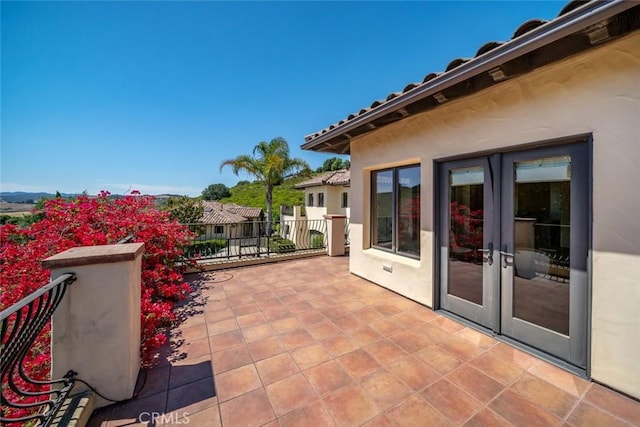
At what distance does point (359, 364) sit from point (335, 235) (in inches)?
209

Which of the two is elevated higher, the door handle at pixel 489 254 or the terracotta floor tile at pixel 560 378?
the door handle at pixel 489 254

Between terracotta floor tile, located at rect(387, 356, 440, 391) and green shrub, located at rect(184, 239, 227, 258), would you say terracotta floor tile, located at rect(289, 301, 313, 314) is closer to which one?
terracotta floor tile, located at rect(387, 356, 440, 391)

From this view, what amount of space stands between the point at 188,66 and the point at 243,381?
9.74 metres

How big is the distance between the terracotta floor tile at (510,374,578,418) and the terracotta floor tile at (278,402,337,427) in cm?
181

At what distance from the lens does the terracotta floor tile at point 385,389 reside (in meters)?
2.12

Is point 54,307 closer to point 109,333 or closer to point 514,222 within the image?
point 109,333

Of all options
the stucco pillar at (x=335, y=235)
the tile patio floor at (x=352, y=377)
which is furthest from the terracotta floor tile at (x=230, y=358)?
the stucco pillar at (x=335, y=235)

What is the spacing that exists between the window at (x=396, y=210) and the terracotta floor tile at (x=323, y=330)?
6.68ft

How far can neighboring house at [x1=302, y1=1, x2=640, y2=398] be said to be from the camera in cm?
212

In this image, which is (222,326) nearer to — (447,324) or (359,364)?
(359,364)

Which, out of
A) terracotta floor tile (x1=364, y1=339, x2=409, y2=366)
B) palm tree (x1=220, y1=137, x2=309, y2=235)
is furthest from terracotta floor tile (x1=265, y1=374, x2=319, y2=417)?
palm tree (x1=220, y1=137, x2=309, y2=235)

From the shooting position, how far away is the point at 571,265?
2.56 meters

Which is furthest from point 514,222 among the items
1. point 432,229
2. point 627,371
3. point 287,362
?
point 287,362

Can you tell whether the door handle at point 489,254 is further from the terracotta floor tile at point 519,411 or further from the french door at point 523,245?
the terracotta floor tile at point 519,411
